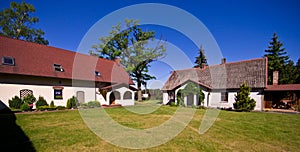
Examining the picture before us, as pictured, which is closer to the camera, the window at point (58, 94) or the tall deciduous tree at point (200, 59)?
the window at point (58, 94)

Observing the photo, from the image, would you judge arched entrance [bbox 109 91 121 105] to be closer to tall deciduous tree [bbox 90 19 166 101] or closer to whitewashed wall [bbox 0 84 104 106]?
whitewashed wall [bbox 0 84 104 106]

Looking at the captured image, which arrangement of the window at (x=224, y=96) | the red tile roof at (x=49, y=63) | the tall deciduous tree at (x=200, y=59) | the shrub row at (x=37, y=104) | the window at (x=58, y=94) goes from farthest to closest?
the tall deciduous tree at (x=200, y=59), the window at (x=224, y=96), the window at (x=58, y=94), the red tile roof at (x=49, y=63), the shrub row at (x=37, y=104)

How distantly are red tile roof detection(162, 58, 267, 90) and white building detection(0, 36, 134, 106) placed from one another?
8.82m

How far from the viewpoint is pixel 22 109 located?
11297 mm

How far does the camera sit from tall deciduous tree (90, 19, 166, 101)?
89.9ft

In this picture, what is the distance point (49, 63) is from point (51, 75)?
176cm

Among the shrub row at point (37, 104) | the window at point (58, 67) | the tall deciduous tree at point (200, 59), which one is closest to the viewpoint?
the shrub row at point (37, 104)

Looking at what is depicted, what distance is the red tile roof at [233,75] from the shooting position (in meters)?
Result: 15.4

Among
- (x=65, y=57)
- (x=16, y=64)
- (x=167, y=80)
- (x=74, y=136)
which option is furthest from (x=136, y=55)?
(x=74, y=136)

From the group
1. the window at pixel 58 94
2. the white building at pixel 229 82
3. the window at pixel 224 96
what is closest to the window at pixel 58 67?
the window at pixel 58 94

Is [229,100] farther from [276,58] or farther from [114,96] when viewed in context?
[276,58]

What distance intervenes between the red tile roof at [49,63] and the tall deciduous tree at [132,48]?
715 centimetres

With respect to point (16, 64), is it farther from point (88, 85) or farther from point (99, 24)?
point (99, 24)

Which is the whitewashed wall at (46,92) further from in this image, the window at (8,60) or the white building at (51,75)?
the window at (8,60)
